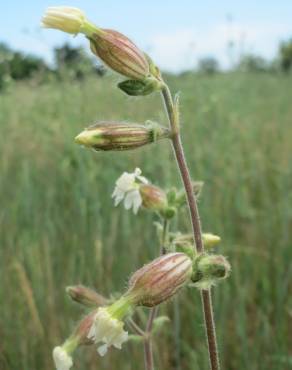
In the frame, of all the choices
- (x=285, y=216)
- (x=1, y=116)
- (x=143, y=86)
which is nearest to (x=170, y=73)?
(x=1, y=116)

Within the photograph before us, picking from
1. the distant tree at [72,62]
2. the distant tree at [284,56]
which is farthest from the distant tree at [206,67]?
the distant tree at [72,62]

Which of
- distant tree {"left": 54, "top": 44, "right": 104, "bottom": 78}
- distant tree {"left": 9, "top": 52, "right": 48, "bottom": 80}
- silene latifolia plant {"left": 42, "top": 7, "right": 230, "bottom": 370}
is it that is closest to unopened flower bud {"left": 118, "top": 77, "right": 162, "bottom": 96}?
silene latifolia plant {"left": 42, "top": 7, "right": 230, "bottom": 370}

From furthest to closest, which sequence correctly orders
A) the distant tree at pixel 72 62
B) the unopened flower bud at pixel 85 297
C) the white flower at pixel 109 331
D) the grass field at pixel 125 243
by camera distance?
the distant tree at pixel 72 62, the grass field at pixel 125 243, the unopened flower bud at pixel 85 297, the white flower at pixel 109 331

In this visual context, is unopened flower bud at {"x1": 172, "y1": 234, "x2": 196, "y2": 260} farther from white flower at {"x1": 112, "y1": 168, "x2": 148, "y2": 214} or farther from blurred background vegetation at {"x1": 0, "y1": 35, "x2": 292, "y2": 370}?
blurred background vegetation at {"x1": 0, "y1": 35, "x2": 292, "y2": 370}

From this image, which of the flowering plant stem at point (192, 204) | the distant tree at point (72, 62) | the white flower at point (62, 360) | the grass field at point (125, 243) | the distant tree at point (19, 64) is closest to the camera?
the flowering plant stem at point (192, 204)

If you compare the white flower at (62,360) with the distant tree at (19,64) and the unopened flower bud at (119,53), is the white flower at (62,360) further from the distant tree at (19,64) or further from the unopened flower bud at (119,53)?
the distant tree at (19,64)

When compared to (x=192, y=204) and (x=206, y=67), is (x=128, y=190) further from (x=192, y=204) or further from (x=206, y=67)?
(x=206, y=67)
